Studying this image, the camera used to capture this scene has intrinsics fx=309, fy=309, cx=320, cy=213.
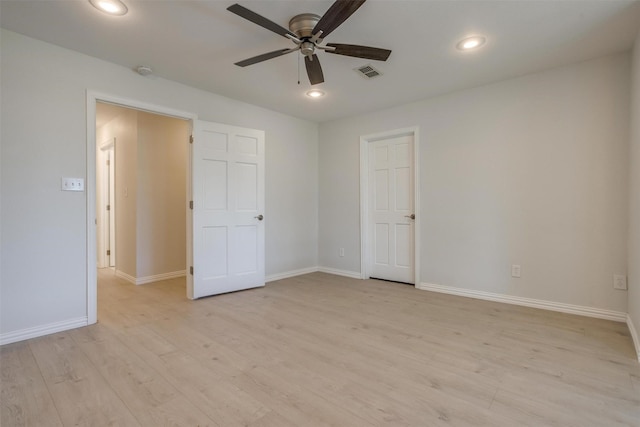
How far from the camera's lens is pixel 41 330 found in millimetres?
2506

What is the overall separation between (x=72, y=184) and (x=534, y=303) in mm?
4494

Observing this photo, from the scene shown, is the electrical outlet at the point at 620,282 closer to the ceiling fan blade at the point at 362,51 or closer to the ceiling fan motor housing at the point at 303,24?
the ceiling fan blade at the point at 362,51

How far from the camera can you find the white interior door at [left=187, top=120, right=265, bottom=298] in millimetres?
3490

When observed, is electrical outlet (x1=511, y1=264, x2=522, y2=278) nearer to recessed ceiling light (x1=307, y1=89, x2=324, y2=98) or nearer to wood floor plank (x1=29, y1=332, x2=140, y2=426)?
recessed ceiling light (x1=307, y1=89, x2=324, y2=98)

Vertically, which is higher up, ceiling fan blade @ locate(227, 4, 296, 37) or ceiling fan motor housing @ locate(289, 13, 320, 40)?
ceiling fan motor housing @ locate(289, 13, 320, 40)

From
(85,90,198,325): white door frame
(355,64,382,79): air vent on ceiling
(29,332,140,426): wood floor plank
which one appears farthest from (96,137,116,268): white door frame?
(355,64,382,79): air vent on ceiling

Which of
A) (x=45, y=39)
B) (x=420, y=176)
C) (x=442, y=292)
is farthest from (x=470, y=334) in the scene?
(x=45, y=39)

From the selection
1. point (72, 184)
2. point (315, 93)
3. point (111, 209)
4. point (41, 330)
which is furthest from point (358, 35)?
point (111, 209)

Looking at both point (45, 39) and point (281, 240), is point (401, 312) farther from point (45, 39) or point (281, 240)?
point (45, 39)

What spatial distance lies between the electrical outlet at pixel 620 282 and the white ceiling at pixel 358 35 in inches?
77.9

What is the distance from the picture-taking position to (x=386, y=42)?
8.34 feet

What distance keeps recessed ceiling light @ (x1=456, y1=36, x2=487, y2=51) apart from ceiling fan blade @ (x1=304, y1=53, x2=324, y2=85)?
3.90 feet

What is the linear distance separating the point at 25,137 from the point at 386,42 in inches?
118

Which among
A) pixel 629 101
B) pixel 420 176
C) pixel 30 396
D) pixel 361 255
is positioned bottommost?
pixel 30 396
